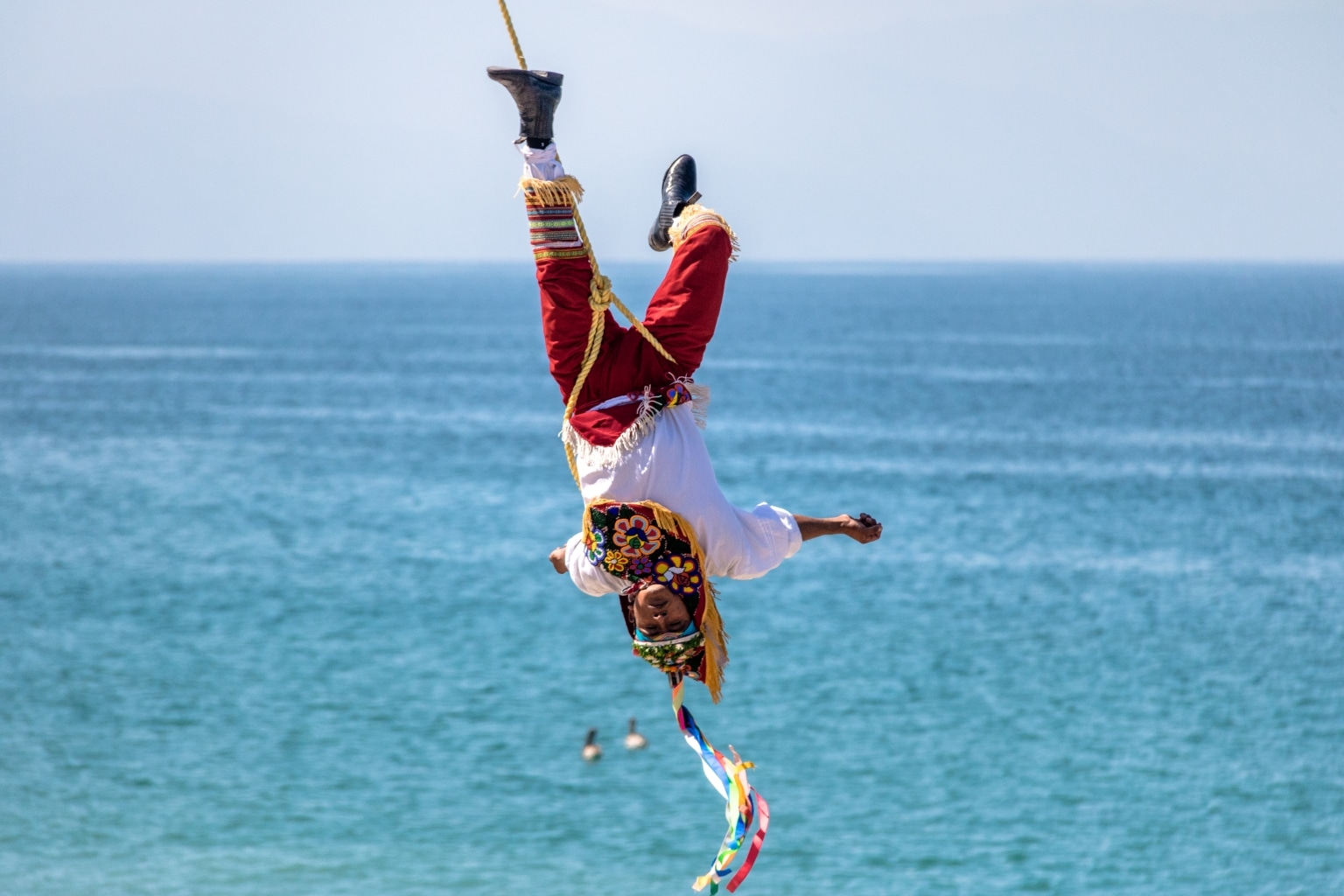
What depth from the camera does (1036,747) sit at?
35.0m

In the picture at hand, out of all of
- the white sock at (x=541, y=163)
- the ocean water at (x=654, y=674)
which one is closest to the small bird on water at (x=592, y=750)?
the ocean water at (x=654, y=674)

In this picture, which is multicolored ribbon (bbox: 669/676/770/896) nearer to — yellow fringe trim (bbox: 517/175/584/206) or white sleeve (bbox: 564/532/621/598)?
white sleeve (bbox: 564/532/621/598)

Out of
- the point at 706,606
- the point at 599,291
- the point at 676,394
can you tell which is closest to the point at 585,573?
the point at 706,606

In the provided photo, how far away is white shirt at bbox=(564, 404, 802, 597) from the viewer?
566cm

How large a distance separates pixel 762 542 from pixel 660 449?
58cm

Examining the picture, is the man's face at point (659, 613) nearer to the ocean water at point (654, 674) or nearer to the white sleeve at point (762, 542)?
the white sleeve at point (762, 542)

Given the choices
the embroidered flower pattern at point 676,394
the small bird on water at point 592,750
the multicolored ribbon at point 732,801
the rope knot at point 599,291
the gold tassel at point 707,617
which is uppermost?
the rope knot at point 599,291

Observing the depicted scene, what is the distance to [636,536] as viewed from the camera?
18.5 feet

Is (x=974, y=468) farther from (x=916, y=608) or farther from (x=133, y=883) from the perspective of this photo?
(x=133, y=883)

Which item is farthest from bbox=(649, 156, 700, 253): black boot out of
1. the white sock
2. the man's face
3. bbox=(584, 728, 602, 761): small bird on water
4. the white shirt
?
bbox=(584, 728, 602, 761): small bird on water

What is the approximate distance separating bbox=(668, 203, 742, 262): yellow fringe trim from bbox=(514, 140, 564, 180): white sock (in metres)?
0.54

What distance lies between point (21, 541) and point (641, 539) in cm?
5450

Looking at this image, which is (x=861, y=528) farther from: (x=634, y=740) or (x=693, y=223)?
(x=634, y=740)

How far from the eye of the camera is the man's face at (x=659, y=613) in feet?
18.7
